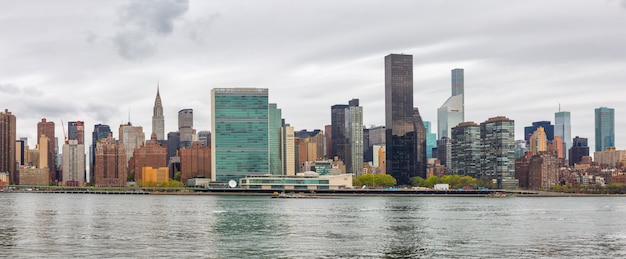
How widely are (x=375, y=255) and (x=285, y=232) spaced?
30.1 m

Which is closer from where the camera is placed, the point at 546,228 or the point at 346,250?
the point at 346,250

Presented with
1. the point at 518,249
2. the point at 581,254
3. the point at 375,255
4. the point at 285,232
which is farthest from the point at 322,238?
the point at 581,254

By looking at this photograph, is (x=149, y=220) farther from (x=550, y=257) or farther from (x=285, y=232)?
(x=550, y=257)

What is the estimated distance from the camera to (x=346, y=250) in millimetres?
91875

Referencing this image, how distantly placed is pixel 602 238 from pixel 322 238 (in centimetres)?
3873

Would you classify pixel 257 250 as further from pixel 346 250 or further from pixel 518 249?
pixel 518 249

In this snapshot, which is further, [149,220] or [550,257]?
[149,220]

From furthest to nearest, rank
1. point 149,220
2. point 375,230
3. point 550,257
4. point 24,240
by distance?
1. point 149,220
2. point 375,230
3. point 24,240
4. point 550,257

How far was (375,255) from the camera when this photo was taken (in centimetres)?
8756

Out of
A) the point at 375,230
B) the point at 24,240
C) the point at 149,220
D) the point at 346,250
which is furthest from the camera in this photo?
the point at 149,220

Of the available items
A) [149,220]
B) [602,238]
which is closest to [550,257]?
[602,238]

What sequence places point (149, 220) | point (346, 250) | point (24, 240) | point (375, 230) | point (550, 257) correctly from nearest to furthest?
point (550, 257) < point (346, 250) < point (24, 240) < point (375, 230) < point (149, 220)

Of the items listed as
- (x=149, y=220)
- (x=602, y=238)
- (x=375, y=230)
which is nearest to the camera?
(x=602, y=238)

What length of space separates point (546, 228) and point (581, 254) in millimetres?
38521
